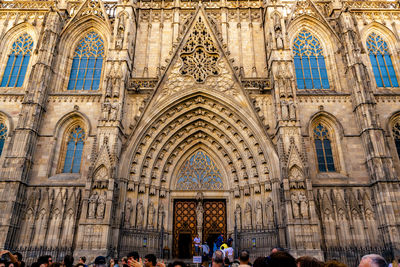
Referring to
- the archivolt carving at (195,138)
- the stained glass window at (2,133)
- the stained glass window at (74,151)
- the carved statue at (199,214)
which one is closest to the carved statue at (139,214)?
the archivolt carving at (195,138)

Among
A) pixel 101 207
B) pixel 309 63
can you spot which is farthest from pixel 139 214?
pixel 309 63

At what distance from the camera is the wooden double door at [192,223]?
16.5 meters

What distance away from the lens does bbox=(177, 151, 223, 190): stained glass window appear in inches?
698

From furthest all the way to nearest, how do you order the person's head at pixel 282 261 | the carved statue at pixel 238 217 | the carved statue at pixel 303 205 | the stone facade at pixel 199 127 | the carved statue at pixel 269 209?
the carved statue at pixel 238 217, the carved statue at pixel 269 209, the stone facade at pixel 199 127, the carved statue at pixel 303 205, the person's head at pixel 282 261

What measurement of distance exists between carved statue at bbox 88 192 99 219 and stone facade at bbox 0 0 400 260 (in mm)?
72

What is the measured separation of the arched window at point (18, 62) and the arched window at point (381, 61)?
84.1 feet

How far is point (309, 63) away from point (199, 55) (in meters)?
8.15

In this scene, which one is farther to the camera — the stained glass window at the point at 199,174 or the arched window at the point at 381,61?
the arched window at the point at 381,61

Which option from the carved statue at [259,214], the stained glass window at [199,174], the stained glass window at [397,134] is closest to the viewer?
the carved statue at [259,214]

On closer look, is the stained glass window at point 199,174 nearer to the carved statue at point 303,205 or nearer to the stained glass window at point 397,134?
the carved statue at point 303,205

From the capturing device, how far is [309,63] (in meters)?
20.3

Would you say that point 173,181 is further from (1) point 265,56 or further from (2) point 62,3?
(2) point 62,3

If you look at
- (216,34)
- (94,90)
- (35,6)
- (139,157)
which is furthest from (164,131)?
(35,6)

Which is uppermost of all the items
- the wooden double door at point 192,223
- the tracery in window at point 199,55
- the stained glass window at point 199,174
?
the tracery in window at point 199,55
